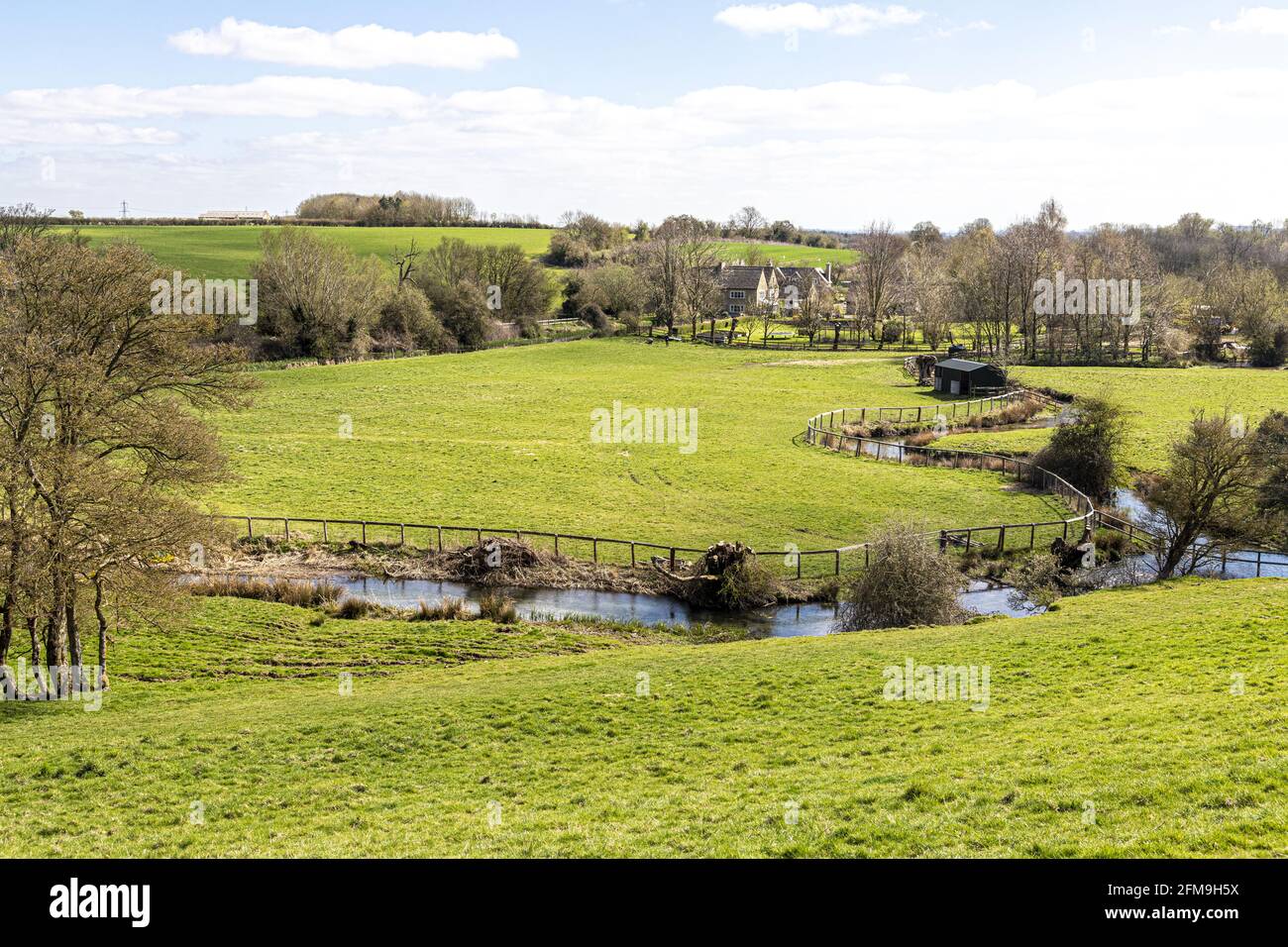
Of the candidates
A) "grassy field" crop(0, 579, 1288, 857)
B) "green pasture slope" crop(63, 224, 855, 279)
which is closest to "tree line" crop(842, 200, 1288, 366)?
"green pasture slope" crop(63, 224, 855, 279)

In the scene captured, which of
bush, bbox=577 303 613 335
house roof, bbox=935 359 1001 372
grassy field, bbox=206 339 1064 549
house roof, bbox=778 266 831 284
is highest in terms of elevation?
house roof, bbox=778 266 831 284

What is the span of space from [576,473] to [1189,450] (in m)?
26.3

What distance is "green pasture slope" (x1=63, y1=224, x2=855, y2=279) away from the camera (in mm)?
103062

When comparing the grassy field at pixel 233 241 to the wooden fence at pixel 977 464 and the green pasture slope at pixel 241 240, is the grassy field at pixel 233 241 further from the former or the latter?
the wooden fence at pixel 977 464

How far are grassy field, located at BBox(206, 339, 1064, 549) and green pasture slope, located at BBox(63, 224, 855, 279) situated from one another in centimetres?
3751

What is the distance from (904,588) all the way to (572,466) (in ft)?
74.8

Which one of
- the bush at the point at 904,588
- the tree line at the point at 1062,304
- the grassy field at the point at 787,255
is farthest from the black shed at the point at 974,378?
the grassy field at the point at 787,255

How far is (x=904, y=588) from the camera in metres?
26.9

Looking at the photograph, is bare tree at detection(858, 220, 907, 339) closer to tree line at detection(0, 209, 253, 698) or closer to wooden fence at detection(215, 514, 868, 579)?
wooden fence at detection(215, 514, 868, 579)

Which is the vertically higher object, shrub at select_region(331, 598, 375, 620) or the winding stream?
shrub at select_region(331, 598, 375, 620)

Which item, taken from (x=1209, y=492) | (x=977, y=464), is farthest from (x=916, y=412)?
(x=1209, y=492)

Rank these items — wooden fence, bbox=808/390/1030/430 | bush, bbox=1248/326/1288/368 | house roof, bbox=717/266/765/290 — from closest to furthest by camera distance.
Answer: wooden fence, bbox=808/390/1030/430
bush, bbox=1248/326/1288/368
house roof, bbox=717/266/765/290

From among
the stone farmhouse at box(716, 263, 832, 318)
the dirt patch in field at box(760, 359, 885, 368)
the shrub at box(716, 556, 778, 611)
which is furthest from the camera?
the stone farmhouse at box(716, 263, 832, 318)
